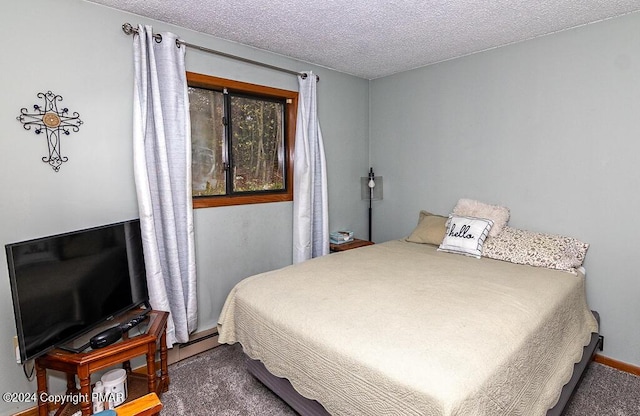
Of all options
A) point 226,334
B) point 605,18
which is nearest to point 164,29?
point 226,334

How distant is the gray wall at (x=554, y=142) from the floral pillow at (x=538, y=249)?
12cm

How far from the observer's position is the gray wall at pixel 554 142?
7.81ft

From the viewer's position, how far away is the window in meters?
2.78

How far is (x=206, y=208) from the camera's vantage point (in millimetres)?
2766

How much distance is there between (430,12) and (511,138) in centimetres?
132

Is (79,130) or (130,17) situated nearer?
(79,130)

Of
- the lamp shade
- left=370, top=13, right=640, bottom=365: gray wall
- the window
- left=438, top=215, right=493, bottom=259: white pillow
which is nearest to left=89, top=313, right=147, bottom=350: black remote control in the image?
the window

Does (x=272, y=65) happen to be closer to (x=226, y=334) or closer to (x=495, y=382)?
(x=226, y=334)

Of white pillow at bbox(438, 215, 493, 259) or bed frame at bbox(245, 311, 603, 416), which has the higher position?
white pillow at bbox(438, 215, 493, 259)

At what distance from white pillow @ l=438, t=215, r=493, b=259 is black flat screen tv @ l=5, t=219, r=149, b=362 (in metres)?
2.38

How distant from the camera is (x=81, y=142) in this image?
213 centimetres

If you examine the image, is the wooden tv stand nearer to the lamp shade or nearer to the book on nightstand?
the book on nightstand

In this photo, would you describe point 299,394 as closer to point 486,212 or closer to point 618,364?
point 486,212

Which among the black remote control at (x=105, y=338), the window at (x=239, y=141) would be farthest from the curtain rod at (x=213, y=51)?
the black remote control at (x=105, y=338)
